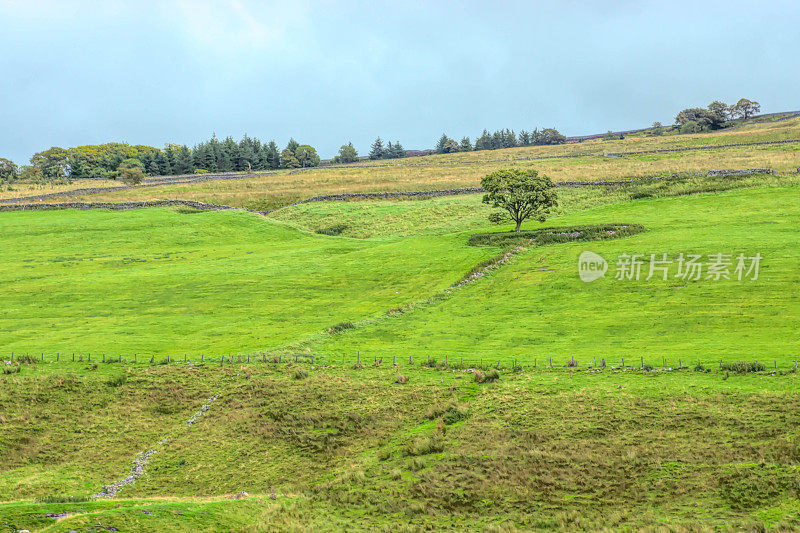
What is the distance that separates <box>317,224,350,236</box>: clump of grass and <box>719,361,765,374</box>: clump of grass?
58856 mm

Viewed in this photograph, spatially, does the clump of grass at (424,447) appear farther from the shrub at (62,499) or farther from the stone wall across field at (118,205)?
the stone wall across field at (118,205)

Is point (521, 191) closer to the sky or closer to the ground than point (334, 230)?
closer to the sky

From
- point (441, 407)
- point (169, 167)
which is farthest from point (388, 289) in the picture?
point (169, 167)

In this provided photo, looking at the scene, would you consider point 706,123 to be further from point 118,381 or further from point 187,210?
point 118,381

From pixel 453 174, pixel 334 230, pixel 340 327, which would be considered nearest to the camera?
pixel 340 327

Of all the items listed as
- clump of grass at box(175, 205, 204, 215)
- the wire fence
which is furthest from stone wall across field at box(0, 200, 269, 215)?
the wire fence

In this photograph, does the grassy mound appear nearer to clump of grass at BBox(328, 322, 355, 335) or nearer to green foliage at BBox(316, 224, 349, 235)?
green foliage at BBox(316, 224, 349, 235)

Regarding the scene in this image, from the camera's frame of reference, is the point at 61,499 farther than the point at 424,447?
No

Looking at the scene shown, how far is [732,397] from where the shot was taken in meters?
25.4

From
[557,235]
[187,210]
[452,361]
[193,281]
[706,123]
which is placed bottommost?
[452,361]

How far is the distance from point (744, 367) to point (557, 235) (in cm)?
3375

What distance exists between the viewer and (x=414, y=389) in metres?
30.6

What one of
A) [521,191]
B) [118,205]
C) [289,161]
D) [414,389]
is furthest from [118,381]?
[289,161]

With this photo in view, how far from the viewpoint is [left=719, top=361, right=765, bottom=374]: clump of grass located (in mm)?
27734
